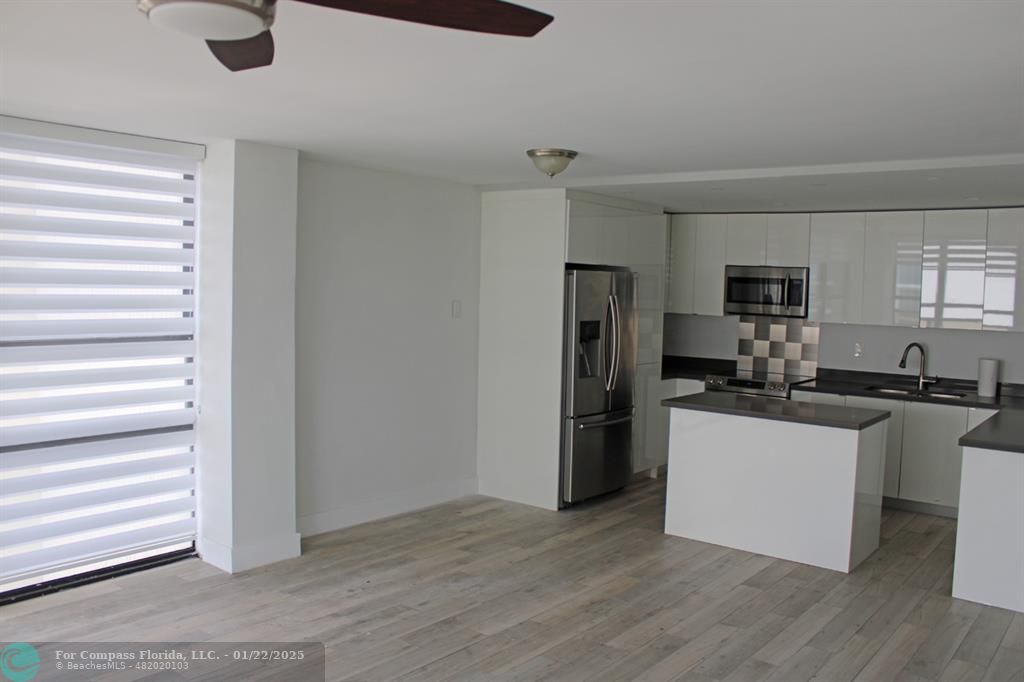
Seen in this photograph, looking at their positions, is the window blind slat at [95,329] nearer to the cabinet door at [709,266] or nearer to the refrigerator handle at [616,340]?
the refrigerator handle at [616,340]

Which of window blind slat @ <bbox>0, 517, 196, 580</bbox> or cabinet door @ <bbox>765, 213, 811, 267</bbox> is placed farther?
cabinet door @ <bbox>765, 213, 811, 267</bbox>

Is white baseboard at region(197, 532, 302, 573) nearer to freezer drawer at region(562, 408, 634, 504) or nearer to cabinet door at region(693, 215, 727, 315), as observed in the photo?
freezer drawer at region(562, 408, 634, 504)

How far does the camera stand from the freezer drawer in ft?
18.8

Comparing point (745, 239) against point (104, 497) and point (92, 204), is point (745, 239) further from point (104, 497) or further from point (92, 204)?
point (104, 497)

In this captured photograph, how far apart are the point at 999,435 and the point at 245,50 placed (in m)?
4.32

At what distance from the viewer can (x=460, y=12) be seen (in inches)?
59.8

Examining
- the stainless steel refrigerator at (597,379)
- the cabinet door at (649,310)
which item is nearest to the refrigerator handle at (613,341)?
the stainless steel refrigerator at (597,379)

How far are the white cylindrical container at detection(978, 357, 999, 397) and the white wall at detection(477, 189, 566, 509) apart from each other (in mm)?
3162

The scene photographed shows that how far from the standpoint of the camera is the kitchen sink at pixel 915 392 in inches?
232

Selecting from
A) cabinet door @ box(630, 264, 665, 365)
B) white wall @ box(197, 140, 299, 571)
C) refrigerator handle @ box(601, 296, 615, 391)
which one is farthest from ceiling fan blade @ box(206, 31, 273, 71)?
cabinet door @ box(630, 264, 665, 365)

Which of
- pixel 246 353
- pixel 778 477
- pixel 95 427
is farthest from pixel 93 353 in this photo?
pixel 778 477

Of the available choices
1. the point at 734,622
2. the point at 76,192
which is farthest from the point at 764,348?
the point at 76,192

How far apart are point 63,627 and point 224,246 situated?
1981mm

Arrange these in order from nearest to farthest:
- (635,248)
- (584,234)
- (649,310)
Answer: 1. (584,234)
2. (635,248)
3. (649,310)
